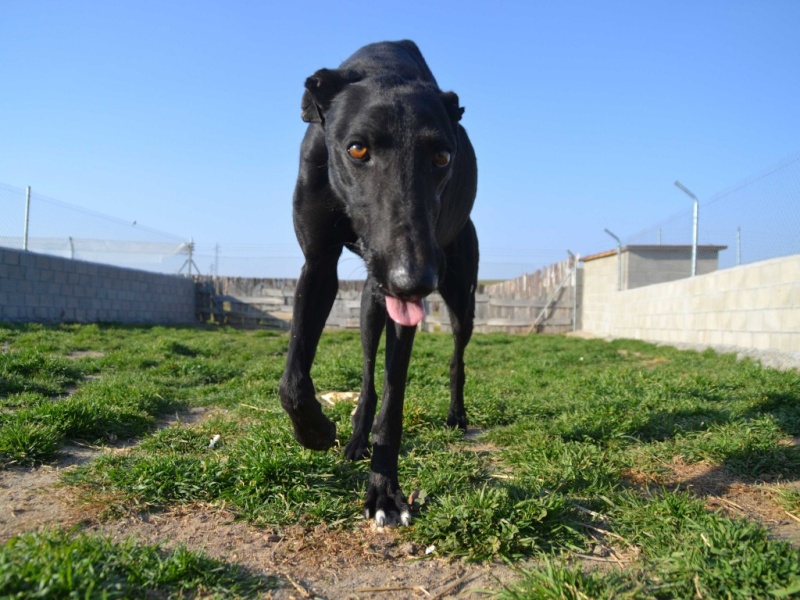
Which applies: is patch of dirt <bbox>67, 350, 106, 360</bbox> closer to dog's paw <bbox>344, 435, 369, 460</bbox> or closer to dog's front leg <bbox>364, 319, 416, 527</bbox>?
dog's paw <bbox>344, 435, 369, 460</bbox>

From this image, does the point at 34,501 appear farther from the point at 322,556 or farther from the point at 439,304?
the point at 439,304

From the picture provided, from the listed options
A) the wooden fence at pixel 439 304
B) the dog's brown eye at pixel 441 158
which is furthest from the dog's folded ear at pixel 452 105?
the wooden fence at pixel 439 304

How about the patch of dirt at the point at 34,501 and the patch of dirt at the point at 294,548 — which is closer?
the patch of dirt at the point at 294,548

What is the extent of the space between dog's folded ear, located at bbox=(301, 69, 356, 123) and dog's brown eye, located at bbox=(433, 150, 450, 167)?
0.61 metres

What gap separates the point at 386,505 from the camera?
2.30 m

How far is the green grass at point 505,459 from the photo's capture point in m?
1.87

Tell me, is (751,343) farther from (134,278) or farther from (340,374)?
(134,278)

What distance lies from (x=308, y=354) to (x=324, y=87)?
1.17 metres

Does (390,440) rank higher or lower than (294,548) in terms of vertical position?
higher

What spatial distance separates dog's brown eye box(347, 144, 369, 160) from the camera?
2.30 m

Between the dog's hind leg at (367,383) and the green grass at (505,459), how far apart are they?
16 cm

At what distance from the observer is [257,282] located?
17922mm

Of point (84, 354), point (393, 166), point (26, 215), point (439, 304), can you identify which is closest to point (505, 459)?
point (393, 166)

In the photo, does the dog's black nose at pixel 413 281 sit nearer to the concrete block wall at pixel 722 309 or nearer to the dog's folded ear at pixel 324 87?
the dog's folded ear at pixel 324 87
